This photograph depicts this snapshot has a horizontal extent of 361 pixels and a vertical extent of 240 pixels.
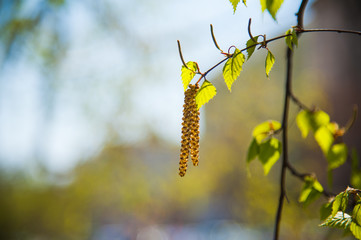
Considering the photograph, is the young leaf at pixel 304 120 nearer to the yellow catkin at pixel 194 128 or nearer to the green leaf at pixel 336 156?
the green leaf at pixel 336 156

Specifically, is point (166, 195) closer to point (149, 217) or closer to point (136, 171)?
point (149, 217)

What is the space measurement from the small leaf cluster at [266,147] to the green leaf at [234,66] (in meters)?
0.18

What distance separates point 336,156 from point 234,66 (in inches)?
11.3

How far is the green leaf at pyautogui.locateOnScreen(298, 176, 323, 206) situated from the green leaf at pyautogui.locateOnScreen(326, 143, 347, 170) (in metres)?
0.06

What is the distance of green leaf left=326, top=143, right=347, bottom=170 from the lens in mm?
582

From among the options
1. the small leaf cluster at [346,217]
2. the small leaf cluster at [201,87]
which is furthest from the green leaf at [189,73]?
the small leaf cluster at [346,217]

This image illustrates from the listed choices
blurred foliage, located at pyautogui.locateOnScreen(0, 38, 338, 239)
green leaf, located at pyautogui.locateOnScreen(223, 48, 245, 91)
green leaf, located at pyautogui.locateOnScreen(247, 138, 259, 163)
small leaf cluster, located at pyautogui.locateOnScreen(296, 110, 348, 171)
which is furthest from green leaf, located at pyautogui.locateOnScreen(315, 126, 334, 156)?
blurred foliage, located at pyautogui.locateOnScreen(0, 38, 338, 239)

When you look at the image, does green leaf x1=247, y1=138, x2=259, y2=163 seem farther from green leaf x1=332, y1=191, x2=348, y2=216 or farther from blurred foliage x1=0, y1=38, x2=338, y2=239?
blurred foliage x1=0, y1=38, x2=338, y2=239

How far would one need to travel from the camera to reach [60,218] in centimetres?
540

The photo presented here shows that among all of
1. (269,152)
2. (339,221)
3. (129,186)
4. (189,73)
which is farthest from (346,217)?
(129,186)

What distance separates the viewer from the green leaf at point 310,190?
1.73 ft

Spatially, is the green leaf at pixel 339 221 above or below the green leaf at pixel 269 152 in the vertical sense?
below

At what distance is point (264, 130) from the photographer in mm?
581

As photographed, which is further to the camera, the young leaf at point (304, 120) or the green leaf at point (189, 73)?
the young leaf at point (304, 120)
